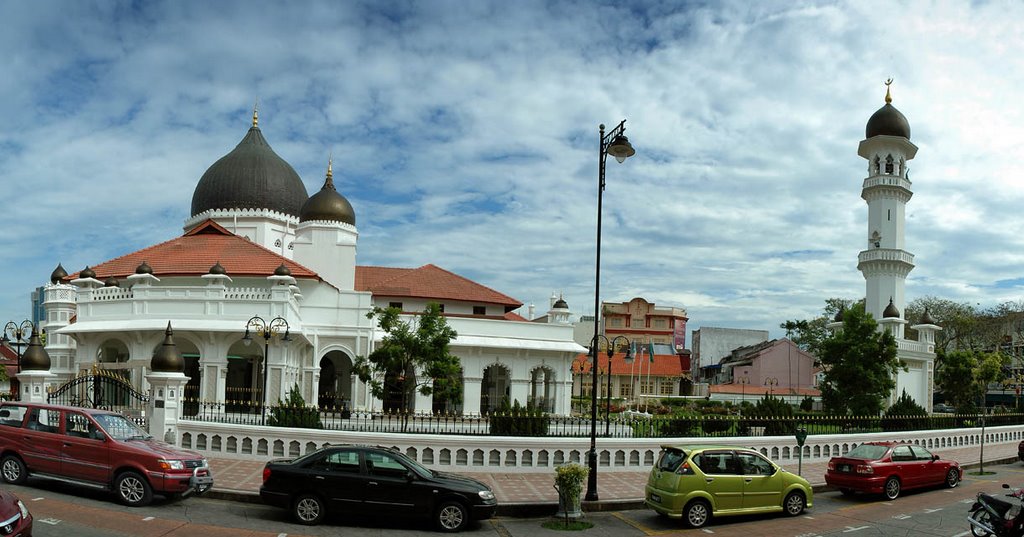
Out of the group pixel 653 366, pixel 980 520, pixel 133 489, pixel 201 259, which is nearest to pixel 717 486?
pixel 980 520

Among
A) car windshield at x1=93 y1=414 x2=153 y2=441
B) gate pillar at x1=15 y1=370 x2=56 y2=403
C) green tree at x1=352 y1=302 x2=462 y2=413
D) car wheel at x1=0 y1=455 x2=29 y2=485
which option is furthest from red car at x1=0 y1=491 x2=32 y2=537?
green tree at x1=352 y1=302 x2=462 y2=413

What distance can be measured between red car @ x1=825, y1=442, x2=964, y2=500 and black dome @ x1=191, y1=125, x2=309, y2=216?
1290 inches

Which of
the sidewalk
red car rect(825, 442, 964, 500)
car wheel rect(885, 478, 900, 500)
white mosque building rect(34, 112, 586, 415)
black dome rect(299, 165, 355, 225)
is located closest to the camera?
the sidewalk

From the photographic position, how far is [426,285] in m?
43.0

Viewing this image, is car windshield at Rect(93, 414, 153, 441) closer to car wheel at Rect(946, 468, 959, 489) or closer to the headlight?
the headlight

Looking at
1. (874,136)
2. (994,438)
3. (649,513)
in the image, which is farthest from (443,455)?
(874,136)

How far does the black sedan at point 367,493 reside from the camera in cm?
1223

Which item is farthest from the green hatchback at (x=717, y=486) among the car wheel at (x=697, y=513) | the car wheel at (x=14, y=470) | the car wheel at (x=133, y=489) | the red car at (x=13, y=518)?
the car wheel at (x=14, y=470)

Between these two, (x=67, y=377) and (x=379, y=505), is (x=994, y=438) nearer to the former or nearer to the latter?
(x=379, y=505)

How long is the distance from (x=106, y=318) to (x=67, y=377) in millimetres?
3024

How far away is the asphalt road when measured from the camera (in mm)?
11391

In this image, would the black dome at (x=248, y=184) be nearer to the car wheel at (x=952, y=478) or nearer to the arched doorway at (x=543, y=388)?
the arched doorway at (x=543, y=388)

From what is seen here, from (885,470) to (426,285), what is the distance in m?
29.5

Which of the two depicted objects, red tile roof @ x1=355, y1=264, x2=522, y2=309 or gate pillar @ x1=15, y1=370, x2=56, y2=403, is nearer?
gate pillar @ x1=15, y1=370, x2=56, y2=403
